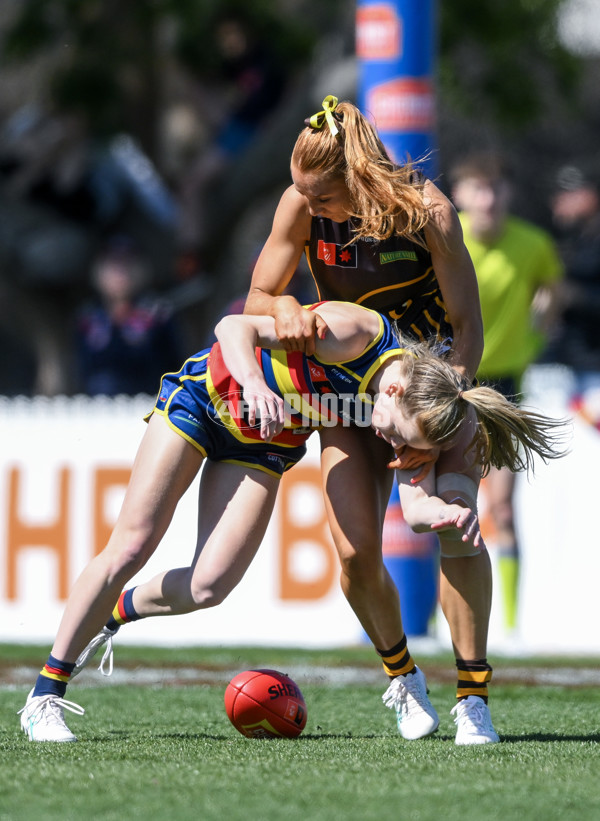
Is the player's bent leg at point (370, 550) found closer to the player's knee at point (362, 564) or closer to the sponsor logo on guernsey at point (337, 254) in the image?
the player's knee at point (362, 564)

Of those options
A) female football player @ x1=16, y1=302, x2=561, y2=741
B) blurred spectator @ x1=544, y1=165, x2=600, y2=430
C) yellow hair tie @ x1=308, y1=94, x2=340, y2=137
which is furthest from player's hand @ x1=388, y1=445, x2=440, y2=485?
blurred spectator @ x1=544, y1=165, x2=600, y2=430

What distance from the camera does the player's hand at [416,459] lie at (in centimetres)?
431

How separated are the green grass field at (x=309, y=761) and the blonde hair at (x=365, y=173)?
5.31 ft

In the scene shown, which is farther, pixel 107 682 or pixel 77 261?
pixel 77 261

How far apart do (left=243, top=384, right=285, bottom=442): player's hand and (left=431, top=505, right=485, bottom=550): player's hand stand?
0.57m

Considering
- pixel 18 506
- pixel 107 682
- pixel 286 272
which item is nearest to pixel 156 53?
pixel 18 506

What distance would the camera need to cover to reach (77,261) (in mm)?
12258

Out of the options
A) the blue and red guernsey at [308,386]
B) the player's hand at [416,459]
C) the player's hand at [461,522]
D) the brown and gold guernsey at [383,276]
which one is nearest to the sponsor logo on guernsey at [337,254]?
the brown and gold guernsey at [383,276]

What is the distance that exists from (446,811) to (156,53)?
35.0 ft

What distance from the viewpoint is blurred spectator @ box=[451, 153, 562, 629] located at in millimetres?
7680

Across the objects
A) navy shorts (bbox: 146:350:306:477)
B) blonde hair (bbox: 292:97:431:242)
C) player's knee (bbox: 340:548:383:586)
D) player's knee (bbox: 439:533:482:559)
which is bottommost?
player's knee (bbox: 340:548:383:586)

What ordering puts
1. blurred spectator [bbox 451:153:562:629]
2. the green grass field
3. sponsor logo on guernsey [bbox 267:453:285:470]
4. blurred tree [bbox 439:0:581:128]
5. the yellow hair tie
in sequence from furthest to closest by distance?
blurred tree [bbox 439:0:581:128] < blurred spectator [bbox 451:153:562:629] < sponsor logo on guernsey [bbox 267:453:285:470] < the yellow hair tie < the green grass field

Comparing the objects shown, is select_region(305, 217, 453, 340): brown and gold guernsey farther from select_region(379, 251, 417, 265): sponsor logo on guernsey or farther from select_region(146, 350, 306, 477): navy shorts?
select_region(146, 350, 306, 477): navy shorts

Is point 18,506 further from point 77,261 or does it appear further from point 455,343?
point 455,343
